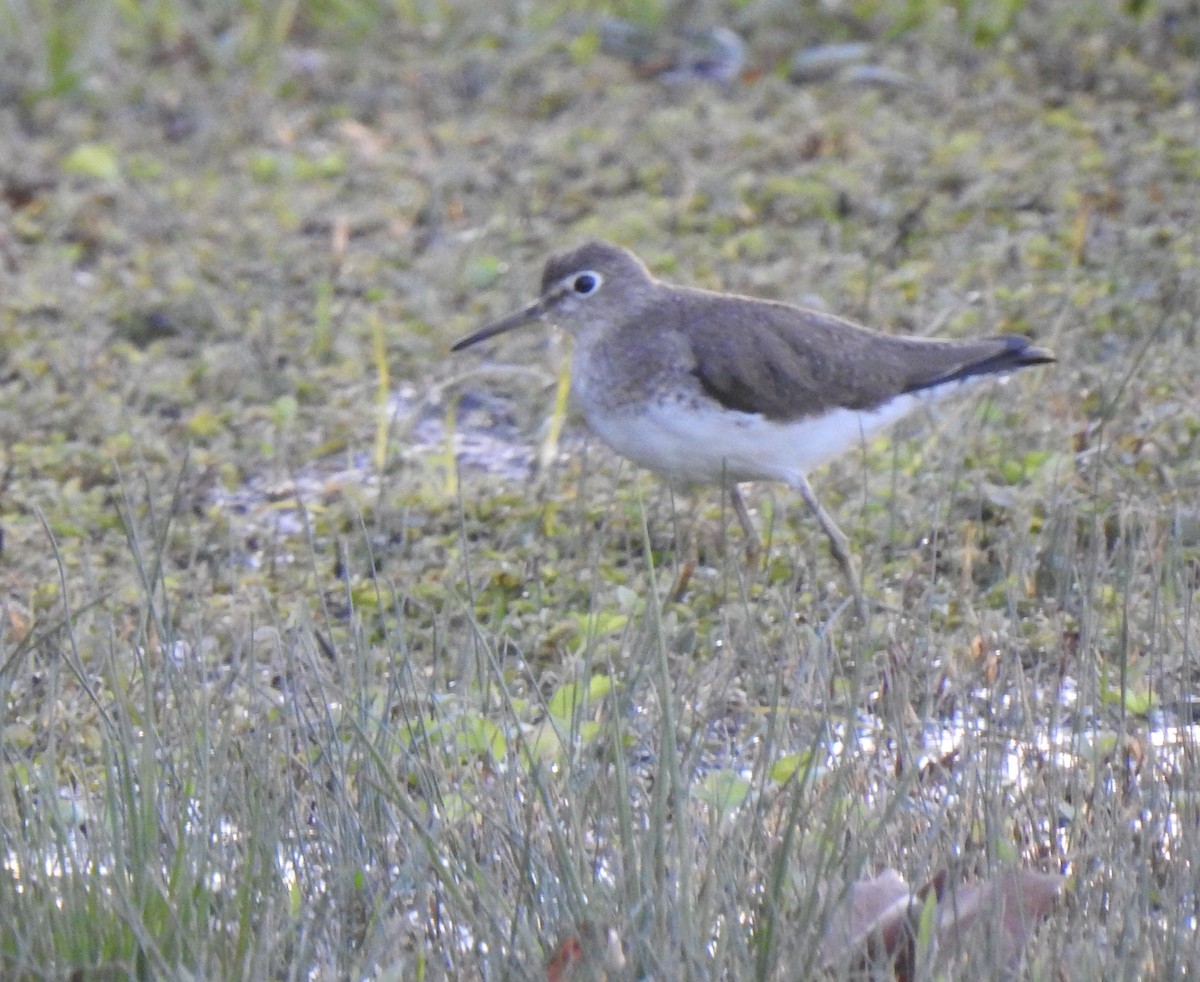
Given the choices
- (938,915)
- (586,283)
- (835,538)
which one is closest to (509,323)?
(586,283)

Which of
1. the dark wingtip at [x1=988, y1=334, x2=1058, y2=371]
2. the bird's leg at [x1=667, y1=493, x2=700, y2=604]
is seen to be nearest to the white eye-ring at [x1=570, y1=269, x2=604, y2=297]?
the bird's leg at [x1=667, y1=493, x2=700, y2=604]

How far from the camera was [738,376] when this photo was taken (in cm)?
556

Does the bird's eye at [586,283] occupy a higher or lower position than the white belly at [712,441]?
higher

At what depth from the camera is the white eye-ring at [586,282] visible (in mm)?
6129

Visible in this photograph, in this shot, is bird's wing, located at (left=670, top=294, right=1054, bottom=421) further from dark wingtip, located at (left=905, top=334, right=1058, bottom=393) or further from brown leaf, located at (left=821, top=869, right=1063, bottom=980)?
brown leaf, located at (left=821, top=869, right=1063, bottom=980)

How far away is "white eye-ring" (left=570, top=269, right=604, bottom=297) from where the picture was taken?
6129mm

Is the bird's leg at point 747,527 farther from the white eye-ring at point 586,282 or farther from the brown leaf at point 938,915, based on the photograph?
the brown leaf at point 938,915

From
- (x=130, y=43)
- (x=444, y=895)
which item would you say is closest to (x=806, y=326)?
(x=444, y=895)

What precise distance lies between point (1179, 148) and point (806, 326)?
319cm

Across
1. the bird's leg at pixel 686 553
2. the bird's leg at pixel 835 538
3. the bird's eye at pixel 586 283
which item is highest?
the bird's eye at pixel 586 283

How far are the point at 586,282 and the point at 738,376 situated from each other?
0.80 m

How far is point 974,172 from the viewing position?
8422 mm

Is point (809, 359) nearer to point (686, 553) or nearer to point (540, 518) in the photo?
point (686, 553)

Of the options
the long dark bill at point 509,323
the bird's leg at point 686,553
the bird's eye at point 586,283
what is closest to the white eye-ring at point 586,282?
the bird's eye at point 586,283
